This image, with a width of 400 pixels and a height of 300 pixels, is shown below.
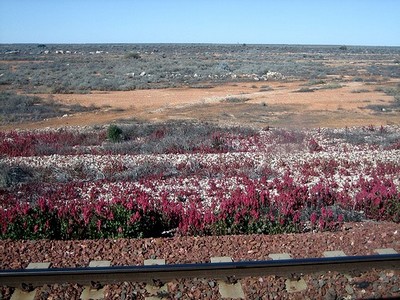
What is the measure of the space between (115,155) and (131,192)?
Result: 4.31m

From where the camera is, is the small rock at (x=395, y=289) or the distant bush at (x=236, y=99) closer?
the small rock at (x=395, y=289)

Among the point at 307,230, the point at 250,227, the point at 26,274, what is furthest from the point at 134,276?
the point at 307,230

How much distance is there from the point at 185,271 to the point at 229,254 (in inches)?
49.0

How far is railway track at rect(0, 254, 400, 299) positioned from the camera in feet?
19.2

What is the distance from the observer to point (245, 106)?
94.1 feet

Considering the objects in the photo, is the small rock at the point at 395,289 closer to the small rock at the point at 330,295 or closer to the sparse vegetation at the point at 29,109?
the small rock at the point at 330,295

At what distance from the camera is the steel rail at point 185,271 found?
5.86 m

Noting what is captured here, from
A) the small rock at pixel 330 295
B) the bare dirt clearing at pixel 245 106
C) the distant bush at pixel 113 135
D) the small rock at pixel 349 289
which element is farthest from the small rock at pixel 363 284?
the bare dirt clearing at pixel 245 106

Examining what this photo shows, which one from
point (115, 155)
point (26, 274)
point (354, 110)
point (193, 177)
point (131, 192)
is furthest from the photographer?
point (354, 110)

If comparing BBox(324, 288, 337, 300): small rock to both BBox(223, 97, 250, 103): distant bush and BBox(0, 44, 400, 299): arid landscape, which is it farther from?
BBox(223, 97, 250, 103): distant bush

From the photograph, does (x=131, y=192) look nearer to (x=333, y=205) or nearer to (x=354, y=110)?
(x=333, y=205)

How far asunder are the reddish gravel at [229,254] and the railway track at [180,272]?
92 millimetres

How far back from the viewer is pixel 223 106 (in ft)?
94.9

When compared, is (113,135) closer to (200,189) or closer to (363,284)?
(200,189)
